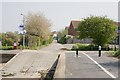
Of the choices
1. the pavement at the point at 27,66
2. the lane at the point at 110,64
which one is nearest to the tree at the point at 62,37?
the pavement at the point at 27,66

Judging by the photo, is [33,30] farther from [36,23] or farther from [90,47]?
[90,47]

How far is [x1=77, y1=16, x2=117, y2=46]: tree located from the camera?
4459cm

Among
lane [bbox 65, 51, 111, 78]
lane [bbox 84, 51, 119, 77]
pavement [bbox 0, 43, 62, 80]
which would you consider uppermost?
lane [bbox 84, 51, 119, 77]

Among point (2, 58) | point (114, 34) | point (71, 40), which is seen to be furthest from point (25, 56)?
point (71, 40)

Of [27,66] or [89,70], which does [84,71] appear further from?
[27,66]

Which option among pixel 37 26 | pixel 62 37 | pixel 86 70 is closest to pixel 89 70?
pixel 86 70

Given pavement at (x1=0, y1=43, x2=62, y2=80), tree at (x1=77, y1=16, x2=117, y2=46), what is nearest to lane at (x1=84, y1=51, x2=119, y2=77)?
pavement at (x1=0, y1=43, x2=62, y2=80)

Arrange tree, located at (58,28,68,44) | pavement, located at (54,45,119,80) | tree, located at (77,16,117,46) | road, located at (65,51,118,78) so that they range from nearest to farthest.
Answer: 1. pavement, located at (54,45,119,80)
2. road, located at (65,51,118,78)
3. tree, located at (77,16,117,46)
4. tree, located at (58,28,68,44)

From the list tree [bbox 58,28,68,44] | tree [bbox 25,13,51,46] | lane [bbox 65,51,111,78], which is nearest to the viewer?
lane [bbox 65,51,111,78]

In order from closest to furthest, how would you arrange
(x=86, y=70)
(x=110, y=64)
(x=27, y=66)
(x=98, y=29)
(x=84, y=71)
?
(x=84, y=71) → (x=86, y=70) → (x=110, y=64) → (x=27, y=66) → (x=98, y=29)

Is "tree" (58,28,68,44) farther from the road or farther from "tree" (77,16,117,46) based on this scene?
the road

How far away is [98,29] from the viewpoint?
44438 mm

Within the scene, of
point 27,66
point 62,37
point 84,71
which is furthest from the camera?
point 62,37

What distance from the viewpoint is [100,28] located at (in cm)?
4431
